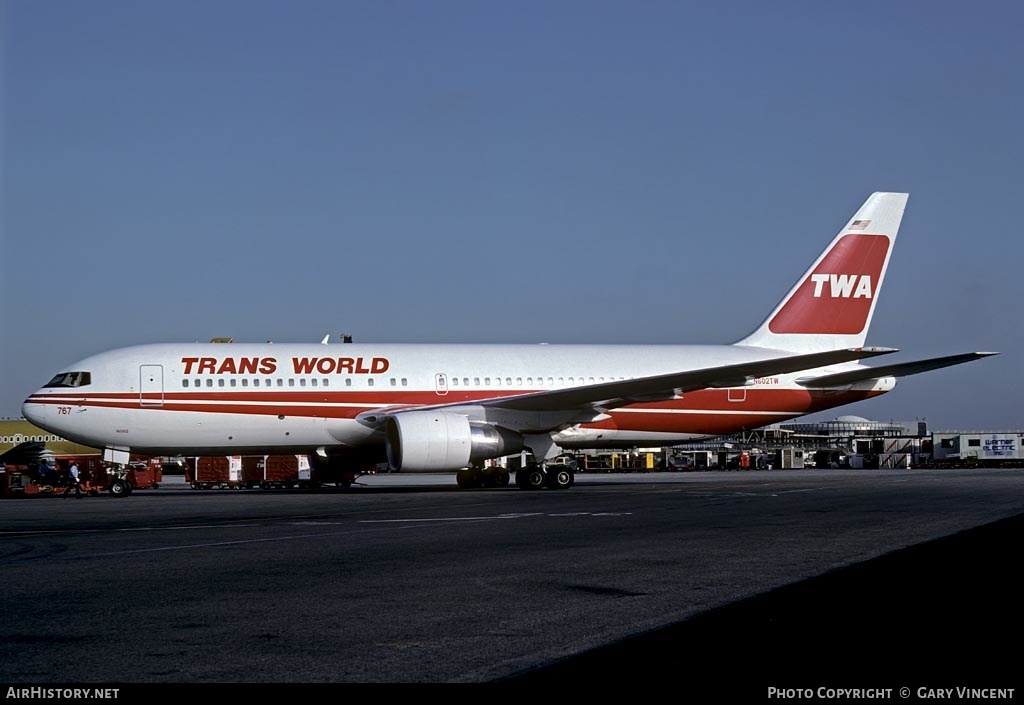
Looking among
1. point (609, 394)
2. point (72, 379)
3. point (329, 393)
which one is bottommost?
point (609, 394)

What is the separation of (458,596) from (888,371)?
25159 mm

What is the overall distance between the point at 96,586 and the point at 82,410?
2023cm

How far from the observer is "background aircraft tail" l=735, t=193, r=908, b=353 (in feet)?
113

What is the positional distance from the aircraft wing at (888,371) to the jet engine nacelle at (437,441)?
1100 centimetres

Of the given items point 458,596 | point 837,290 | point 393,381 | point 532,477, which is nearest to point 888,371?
point 837,290

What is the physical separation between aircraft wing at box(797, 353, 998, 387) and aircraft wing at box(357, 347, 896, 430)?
2.21 metres

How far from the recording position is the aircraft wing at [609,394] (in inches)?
1084

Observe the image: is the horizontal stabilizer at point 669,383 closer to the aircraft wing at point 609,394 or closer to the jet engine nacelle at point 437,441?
the aircraft wing at point 609,394

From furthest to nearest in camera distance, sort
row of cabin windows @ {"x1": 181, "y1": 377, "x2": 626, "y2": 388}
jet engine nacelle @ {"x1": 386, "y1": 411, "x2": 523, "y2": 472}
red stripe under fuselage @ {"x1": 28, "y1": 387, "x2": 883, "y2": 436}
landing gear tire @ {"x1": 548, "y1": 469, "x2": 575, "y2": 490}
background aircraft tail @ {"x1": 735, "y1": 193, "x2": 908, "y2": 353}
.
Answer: background aircraft tail @ {"x1": 735, "y1": 193, "x2": 908, "y2": 353} < landing gear tire @ {"x1": 548, "y1": 469, "x2": 575, "y2": 490} < row of cabin windows @ {"x1": 181, "y1": 377, "x2": 626, "y2": 388} < red stripe under fuselage @ {"x1": 28, "y1": 387, "x2": 883, "y2": 436} < jet engine nacelle @ {"x1": 386, "y1": 411, "x2": 523, "y2": 472}

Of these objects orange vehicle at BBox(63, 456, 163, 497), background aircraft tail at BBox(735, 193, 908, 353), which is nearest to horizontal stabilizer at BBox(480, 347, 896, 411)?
background aircraft tail at BBox(735, 193, 908, 353)

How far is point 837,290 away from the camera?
1355 inches

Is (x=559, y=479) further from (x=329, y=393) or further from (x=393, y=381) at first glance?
(x=329, y=393)

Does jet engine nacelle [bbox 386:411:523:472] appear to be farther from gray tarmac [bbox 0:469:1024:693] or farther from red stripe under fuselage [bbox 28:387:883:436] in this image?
gray tarmac [bbox 0:469:1024:693]

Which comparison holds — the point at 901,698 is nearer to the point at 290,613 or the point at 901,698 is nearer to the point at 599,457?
the point at 290,613
